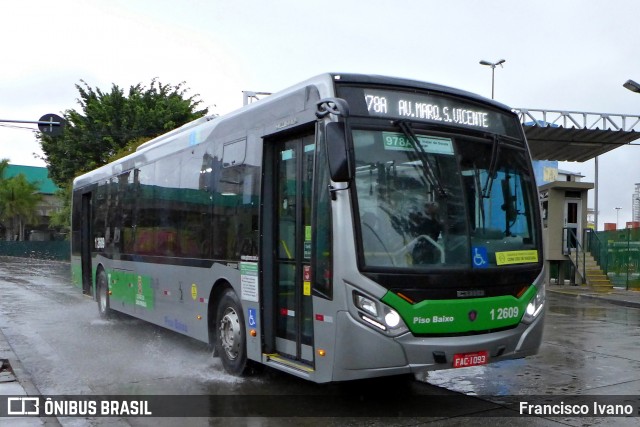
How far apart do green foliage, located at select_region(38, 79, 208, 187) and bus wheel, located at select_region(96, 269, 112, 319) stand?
23.2 metres

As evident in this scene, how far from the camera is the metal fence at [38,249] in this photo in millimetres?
56938

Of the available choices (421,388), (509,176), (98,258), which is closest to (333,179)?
(509,176)

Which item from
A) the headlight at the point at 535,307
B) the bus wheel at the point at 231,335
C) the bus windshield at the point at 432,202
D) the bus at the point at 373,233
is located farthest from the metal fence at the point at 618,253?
the bus wheel at the point at 231,335

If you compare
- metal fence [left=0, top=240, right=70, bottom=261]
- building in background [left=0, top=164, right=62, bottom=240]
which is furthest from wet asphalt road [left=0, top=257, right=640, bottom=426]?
building in background [left=0, top=164, right=62, bottom=240]

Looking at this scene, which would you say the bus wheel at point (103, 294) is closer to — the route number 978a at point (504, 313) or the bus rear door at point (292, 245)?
the bus rear door at point (292, 245)

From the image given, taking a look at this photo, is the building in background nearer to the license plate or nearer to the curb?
the curb

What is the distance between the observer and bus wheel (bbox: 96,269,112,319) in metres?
14.0

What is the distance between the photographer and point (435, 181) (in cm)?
638

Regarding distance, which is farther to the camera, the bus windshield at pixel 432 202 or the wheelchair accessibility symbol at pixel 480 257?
the wheelchair accessibility symbol at pixel 480 257

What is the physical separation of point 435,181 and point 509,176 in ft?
3.50

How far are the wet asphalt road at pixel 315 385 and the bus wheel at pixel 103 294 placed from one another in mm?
898

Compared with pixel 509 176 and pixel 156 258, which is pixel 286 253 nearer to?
pixel 509 176

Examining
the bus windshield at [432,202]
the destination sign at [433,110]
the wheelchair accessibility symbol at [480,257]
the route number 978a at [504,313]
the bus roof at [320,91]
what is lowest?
the route number 978a at [504,313]

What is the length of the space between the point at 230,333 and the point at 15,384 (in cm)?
259
